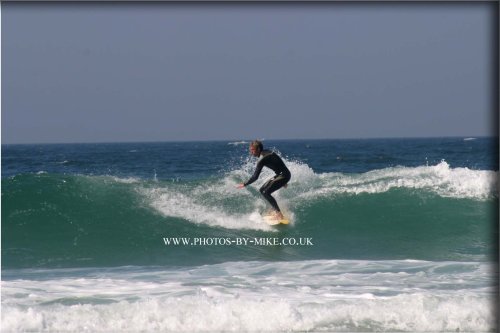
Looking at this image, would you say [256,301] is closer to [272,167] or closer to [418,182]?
[272,167]

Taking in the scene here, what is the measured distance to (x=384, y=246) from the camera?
34.4ft

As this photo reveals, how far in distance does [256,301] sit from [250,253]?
109 inches

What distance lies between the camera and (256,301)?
7.09m

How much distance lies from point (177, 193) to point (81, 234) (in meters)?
2.45

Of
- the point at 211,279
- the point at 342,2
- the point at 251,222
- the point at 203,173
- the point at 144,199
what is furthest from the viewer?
the point at 203,173

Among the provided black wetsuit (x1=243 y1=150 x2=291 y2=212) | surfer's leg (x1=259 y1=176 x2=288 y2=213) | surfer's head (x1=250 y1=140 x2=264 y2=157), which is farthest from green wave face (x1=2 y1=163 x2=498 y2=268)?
surfer's head (x1=250 y1=140 x2=264 y2=157)

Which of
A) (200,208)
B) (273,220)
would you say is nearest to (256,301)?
(273,220)

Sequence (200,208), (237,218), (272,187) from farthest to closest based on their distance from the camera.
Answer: (200,208) < (237,218) < (272,187)

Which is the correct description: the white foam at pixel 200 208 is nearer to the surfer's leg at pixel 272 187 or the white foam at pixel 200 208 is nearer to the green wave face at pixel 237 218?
the green wave face at pixel 237 218

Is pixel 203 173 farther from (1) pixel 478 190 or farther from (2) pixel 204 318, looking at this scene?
(2) pixel 204 318

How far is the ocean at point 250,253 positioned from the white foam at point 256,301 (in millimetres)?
16

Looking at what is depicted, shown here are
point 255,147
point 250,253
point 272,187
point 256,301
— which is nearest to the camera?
point 256,301

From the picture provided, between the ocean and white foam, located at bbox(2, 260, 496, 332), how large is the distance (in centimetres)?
2

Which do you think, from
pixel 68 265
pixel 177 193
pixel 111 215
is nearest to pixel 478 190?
pixel 177 193
